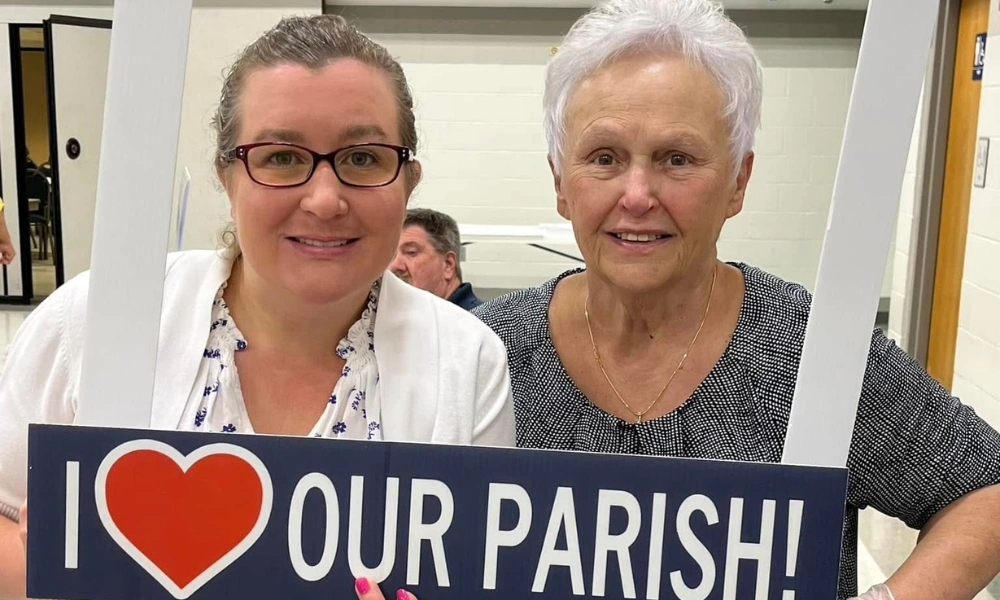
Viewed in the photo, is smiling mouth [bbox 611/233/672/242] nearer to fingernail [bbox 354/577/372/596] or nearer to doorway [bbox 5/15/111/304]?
fingernail [bbox 354/577/372/596]

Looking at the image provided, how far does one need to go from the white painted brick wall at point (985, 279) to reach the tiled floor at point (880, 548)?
2.58 ft

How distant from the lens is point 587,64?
115 centimetres

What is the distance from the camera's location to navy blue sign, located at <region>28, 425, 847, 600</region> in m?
0.67

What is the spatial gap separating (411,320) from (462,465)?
1.43 feet

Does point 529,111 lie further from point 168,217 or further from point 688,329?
point 168,217

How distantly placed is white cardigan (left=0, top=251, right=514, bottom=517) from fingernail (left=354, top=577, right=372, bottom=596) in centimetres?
33

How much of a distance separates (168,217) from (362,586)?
1.05 ft

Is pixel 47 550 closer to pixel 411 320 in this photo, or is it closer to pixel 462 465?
pixel 462 465

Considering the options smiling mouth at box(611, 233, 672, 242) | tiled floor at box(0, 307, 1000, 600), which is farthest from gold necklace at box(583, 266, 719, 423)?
tiled floor at box(0, 307, 1000, 600)

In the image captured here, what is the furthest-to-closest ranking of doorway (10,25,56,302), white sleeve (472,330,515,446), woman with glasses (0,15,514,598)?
doorway (10,25,56,302), white sleeve (472,330,515,446), woman with glasses (0,15,514,598)

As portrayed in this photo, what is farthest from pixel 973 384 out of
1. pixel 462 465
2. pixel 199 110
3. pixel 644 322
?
pixel 199 110

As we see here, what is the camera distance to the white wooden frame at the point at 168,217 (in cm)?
63

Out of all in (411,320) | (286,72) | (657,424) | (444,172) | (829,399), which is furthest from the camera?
(444,172)

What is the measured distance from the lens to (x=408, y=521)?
0.69 metres
